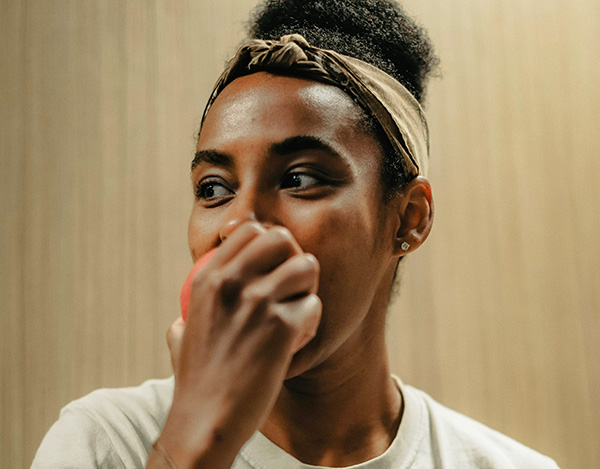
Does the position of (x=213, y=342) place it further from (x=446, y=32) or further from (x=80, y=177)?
(x=446, y=32)

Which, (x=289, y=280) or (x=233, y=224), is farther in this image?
(x=233, y=224)

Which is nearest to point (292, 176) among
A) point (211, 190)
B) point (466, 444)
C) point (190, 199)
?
point (211, 190)

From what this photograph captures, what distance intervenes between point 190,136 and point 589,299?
0.76 m

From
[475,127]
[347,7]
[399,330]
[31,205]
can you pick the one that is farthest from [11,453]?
[475,127]

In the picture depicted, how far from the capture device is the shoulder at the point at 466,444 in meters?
0.80

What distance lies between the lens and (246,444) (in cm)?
73

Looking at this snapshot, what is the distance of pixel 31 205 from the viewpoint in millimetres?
889

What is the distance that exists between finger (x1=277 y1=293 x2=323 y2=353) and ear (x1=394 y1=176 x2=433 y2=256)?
28cm

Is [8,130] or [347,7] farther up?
[347,7]

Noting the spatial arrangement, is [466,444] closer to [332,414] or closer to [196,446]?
[332,414]

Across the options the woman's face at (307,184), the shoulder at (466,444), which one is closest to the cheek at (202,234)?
the woman's face at (307,184)

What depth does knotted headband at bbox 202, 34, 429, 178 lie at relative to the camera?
2.29 feet

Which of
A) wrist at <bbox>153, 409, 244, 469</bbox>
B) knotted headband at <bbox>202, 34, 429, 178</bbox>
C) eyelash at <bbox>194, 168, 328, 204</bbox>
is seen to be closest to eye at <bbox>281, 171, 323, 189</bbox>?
eyelash at <bbox>194, 168, 328, 204</bbox>

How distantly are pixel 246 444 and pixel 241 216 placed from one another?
0.31 meters
